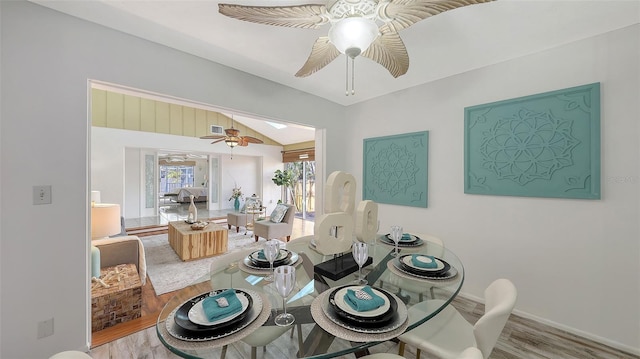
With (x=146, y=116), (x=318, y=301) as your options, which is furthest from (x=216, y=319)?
(x=146, y=116)

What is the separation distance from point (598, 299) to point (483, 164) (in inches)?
52.4

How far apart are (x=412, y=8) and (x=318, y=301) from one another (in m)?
1.47

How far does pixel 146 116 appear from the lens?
611 cm

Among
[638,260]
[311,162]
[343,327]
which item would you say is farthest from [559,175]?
[311,162]

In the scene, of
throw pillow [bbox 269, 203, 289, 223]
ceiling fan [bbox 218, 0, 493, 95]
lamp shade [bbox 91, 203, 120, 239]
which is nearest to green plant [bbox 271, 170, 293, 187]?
throw pillow [bbox 269, 203, 289, 223]

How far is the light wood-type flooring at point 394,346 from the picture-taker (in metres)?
1.68

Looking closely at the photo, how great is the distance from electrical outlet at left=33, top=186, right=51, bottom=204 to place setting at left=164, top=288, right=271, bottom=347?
4.63 feet

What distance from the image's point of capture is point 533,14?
1.66 metres

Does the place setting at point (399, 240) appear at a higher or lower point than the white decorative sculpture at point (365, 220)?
lower

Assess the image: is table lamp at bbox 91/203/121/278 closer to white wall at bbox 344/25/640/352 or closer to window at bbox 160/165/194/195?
white wall at bbox 344/25/640/352

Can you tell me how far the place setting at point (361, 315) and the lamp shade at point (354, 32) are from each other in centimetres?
Result: 123

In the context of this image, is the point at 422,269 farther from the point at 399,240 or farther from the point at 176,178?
the point at 176,178

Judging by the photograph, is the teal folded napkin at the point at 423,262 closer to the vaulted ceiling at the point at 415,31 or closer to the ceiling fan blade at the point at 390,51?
the ceiling fan blade at the point at 390,51

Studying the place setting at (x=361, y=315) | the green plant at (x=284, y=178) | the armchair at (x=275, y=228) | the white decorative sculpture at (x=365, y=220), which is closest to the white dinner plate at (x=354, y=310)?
the place setting at (x=361, y=315)
